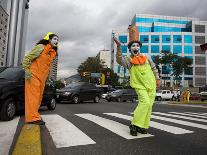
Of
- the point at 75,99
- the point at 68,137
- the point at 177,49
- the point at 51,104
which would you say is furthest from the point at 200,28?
the point at 68,137

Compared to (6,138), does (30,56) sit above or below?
above

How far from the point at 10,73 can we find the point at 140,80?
13.3 ft

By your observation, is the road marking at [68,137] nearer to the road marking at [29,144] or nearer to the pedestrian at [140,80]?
the road marking at [29,144]

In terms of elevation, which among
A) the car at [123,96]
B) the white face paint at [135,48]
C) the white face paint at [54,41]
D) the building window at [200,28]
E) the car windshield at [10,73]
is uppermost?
the building window at [200,28]

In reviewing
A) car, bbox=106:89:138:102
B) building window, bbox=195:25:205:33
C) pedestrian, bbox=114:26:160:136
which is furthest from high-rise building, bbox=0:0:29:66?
building window, bbox=195:25:205:33

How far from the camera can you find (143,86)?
16.4ft

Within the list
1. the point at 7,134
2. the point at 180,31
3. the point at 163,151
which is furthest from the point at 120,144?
the point at 180,31

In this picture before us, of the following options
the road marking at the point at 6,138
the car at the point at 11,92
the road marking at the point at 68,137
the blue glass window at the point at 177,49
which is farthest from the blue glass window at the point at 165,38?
the road marking at the point at 6,138

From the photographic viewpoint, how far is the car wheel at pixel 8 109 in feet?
21.5

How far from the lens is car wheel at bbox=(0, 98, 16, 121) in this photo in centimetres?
655

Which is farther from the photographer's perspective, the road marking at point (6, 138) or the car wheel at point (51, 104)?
the car wheel at point (51, 104)

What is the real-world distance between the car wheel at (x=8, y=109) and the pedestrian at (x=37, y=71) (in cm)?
148

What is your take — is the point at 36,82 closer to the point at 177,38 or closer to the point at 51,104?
the point at 51,104

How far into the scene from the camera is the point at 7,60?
18.6 metres
